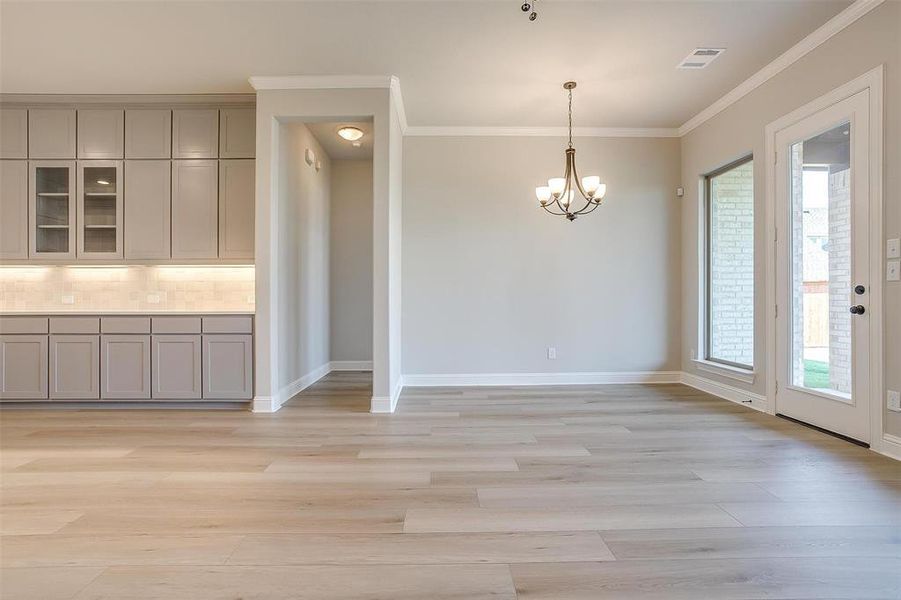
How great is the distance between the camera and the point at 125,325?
412cm

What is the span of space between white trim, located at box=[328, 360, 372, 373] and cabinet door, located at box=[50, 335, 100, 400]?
286 cm

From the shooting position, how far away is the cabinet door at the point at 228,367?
4.14 meters

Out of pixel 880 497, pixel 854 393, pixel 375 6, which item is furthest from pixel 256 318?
pixel 854 393

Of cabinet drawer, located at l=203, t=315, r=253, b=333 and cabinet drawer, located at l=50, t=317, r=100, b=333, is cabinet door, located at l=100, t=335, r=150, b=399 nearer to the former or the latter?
cabinet drawer, located at l=50, t=317, r=100, b=333

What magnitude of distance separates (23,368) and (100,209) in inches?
64.4

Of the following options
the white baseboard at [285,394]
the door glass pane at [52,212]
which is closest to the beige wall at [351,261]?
the white baseboard at [285,394]

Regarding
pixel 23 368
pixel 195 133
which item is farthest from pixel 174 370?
pixel 195 133

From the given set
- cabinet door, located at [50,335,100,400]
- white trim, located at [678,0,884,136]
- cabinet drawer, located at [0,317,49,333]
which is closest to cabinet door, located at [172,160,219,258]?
cabinet door, located at [50,335,100,400]

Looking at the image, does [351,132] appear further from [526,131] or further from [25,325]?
[25,325]

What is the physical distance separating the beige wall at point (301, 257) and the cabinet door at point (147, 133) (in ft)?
3.74

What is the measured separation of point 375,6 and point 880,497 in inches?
161

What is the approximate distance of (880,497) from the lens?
2.26m

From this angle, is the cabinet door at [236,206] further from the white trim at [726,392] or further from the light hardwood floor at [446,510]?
the white trim at [726,392]

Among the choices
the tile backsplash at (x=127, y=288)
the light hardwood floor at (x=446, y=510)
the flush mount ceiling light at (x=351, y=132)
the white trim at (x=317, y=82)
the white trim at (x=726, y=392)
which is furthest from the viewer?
the flush mount ceiling light at (x=351, y=132)
